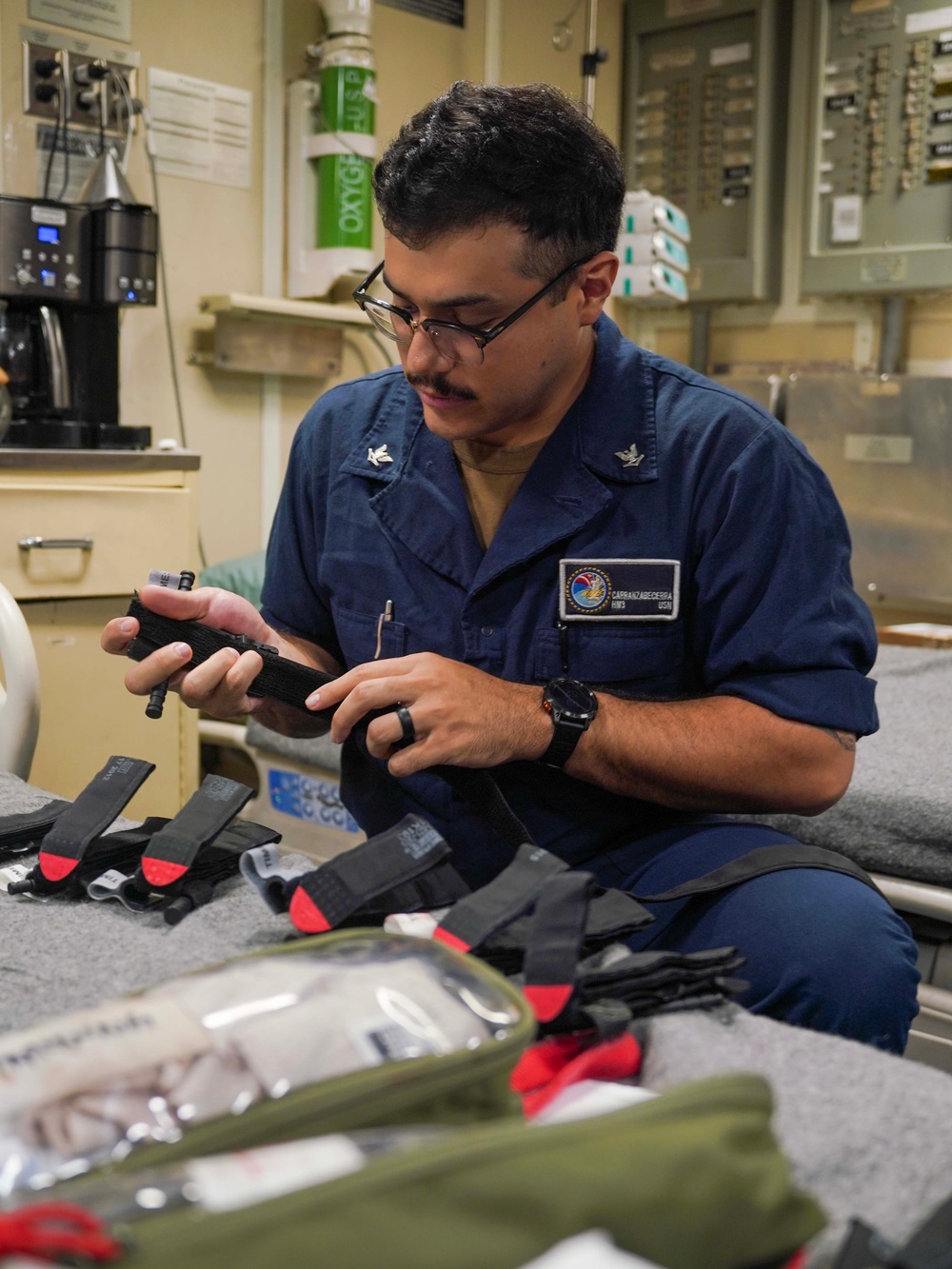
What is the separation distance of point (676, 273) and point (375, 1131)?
352 cm

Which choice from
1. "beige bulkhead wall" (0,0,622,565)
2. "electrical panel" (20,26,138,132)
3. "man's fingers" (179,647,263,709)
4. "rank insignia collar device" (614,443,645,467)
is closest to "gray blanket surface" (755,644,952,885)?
"rank insignia collar device" (614,443,645,467)

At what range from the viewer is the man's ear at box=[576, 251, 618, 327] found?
1401mm

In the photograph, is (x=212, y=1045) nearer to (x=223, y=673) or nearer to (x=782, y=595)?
(x=223, y=673)

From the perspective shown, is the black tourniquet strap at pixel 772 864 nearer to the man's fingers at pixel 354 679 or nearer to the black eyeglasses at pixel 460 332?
the man's fingers at pixel 354 679

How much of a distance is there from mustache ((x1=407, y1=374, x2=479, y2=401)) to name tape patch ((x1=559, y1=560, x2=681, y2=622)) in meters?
0.22

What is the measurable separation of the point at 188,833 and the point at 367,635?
21.0 inches

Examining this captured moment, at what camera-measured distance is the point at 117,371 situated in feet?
8.72

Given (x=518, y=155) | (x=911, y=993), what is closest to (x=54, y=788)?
(x=518, y=155)

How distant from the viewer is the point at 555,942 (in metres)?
0.76

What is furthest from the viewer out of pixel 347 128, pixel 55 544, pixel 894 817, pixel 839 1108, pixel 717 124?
pixel 717 124

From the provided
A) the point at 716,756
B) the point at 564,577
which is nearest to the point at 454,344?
Answer: the point at 564,577

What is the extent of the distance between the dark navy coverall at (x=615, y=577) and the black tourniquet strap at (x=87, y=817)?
41cm

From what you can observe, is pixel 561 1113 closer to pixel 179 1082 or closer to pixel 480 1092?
pixel 480 1092

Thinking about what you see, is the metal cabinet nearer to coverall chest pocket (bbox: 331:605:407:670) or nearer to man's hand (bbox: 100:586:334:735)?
coverall chest pocket (bbox: 331:605:407:670)
